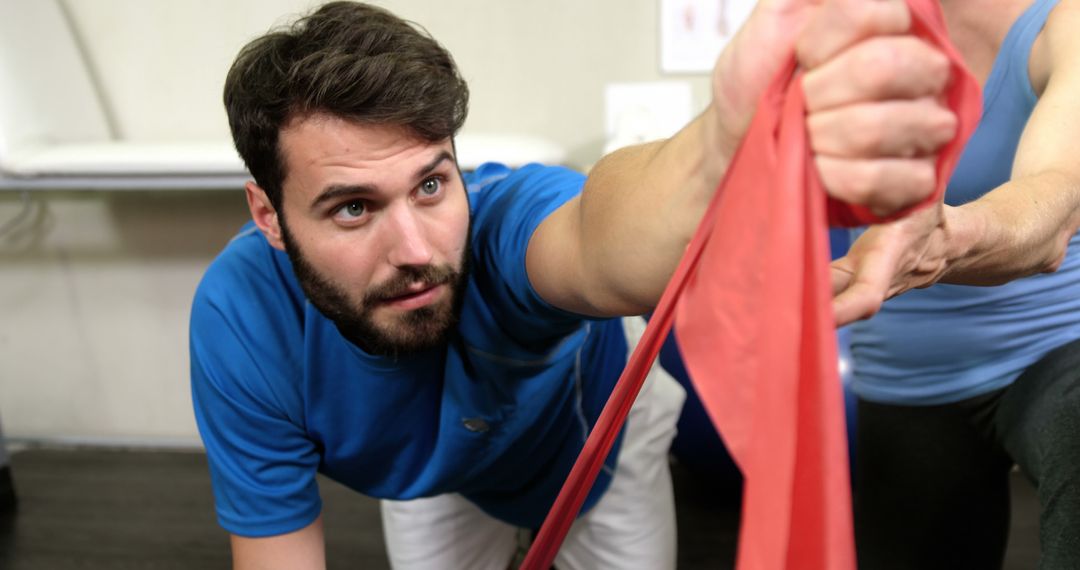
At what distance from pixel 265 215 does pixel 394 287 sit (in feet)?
0.77

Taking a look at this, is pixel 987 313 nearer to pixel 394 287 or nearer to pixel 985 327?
pixel 985 327

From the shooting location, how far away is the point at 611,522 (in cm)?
141

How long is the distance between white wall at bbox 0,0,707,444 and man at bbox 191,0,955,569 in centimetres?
108

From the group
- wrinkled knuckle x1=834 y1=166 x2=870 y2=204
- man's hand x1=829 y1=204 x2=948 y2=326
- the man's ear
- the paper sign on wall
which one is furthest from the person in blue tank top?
the paper sign on wall

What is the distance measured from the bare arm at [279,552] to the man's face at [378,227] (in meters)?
0.30

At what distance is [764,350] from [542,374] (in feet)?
2.03

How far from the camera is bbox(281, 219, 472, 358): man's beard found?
920 millimetres

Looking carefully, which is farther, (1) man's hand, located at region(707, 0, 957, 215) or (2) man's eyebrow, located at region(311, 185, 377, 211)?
(2) man's eyebrow, located at region(311, 185, 377, 211)

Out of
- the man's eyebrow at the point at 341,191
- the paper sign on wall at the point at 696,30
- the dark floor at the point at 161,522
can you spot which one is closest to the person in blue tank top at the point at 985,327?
the man's eyebrow at the point at 341,191

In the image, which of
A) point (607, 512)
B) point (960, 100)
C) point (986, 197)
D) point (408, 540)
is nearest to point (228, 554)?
point (408, 540)

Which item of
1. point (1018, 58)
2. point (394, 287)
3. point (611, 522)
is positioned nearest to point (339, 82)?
point (394, 287)

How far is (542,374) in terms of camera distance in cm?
107

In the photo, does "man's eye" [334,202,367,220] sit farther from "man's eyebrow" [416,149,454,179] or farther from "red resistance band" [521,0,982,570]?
"red resistance band" [521,0,982,570]

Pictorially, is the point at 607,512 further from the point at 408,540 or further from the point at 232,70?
the point at 232,70
